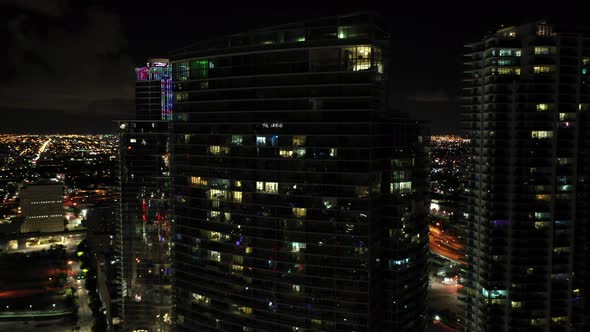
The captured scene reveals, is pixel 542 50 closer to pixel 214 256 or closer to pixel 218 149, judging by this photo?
pixel 218 149

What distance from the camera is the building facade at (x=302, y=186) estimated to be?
4956 cm

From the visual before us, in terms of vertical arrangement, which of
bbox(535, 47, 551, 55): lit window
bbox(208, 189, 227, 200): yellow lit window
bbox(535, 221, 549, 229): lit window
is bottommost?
bbox(535, 221, 549, 229): lit window

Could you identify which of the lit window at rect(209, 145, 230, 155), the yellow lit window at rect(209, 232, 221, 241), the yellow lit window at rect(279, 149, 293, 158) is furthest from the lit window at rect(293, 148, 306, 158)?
the yellow lit window at rect(209, 232, 221, 241)

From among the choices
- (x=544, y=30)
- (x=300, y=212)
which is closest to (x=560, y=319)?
(x=544, y=30)

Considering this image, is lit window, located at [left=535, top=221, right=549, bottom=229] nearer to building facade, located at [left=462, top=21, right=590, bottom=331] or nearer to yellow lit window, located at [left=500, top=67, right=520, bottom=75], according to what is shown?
building facade, located at [left=462, top=21, right=590, bottom=331]

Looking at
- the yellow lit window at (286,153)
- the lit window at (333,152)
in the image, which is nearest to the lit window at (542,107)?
the lit window at (333,152)

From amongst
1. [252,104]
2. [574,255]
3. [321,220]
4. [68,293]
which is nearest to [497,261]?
[574,255]

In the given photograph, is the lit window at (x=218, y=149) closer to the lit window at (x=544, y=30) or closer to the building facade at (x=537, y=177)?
the building facade at (x=537, y=177)

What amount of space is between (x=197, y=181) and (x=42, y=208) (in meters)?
121

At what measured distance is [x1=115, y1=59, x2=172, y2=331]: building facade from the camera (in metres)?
83.2

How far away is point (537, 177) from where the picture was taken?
5897 cm

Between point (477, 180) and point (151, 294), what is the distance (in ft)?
170

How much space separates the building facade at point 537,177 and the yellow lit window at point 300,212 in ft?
77.3

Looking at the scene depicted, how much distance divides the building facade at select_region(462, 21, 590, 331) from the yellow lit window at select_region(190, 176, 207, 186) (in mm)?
32518
